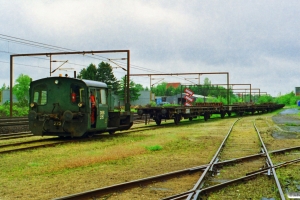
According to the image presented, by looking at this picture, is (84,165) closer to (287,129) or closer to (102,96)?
(102,96)

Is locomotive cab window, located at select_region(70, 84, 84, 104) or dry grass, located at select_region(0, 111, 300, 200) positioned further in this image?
locomotive cab window, located at select_region(70, 84, 84, 104)

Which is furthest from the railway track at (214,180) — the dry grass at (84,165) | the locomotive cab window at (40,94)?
the locomotive cab window at (40,94)

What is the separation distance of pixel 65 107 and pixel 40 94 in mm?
1296

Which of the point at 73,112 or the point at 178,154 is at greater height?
the point at 73,112

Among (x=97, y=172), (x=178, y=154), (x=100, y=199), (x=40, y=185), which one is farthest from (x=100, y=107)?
(x=100, y=199)

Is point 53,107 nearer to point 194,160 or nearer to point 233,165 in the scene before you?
point 194,160

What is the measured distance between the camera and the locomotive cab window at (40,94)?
598 inches

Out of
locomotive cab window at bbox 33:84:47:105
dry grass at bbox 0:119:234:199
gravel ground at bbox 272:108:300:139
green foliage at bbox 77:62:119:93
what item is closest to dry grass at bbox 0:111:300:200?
dry grass at bbox 0:119:234:199

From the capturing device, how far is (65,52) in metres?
26.8

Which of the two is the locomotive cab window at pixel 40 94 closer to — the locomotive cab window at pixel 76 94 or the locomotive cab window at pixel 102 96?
the locomotive cab window at pixel 76 94

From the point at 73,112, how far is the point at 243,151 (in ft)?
21.1

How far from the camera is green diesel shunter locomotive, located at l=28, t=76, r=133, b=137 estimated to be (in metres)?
14.4

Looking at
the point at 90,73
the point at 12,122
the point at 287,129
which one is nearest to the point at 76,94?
the point at 12,122

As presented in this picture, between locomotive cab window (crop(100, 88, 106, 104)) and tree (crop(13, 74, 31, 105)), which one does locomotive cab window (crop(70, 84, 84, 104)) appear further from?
tree (crop(13, 74, 31, 105))
